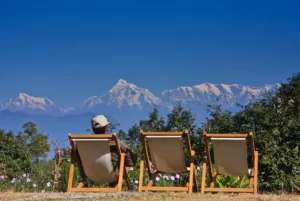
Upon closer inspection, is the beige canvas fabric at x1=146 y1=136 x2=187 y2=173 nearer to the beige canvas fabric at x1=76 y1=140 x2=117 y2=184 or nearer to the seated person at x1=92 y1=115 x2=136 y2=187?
the seated person at x1=92 y1=115 x2=136 y2=187

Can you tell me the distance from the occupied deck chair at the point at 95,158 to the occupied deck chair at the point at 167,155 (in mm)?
364

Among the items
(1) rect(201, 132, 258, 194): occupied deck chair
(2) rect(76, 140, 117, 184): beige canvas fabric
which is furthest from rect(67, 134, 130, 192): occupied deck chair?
(1) rect(201, 132, 258, 194): occupied deck chair

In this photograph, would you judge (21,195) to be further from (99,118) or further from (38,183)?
(38,183)

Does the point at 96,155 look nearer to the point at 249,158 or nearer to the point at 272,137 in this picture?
the point at 249,158

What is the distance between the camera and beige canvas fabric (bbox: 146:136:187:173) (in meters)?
7.09

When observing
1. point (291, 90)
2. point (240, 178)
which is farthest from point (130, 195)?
point (291, 90)

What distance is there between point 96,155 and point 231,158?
1.62 m

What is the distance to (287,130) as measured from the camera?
27.0ft

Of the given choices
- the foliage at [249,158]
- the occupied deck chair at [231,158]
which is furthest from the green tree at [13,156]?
the occupied deck chair at [231,158]

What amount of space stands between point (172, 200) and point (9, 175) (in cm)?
395

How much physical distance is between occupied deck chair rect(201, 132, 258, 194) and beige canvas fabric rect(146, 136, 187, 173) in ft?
1.05

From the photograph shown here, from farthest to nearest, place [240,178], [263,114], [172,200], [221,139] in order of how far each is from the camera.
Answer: [263,114]
[240,178]
[221,139]
[172,200]

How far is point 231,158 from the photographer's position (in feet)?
23.4

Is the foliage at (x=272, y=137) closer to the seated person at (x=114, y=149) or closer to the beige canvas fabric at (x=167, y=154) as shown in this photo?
the beige canvas fabric at (x=167, y=154)
